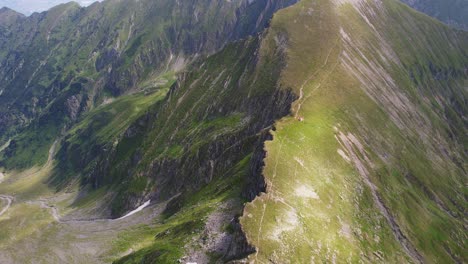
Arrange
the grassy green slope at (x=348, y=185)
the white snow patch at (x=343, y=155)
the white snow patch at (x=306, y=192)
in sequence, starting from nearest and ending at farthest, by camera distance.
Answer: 1. the grassy green slope at (x=348, y=185)
2. the white snow patch at (x=306, y=192)
3. the white snow patch at (x=343, y=155)

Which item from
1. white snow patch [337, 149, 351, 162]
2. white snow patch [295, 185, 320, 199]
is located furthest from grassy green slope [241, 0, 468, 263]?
white snow patch [337, 149, 351, 162]

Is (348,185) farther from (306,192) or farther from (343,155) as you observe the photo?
(306,192)

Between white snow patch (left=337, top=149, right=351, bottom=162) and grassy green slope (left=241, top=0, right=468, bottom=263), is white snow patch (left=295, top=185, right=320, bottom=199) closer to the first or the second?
grassy green slope (left=241, top=0, right=468, bottom=263)

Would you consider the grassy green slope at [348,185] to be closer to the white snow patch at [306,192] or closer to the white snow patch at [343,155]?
the white snow patch at [306,192]

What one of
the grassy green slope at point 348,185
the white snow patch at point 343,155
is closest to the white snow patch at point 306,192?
the grassy green slope at point 348,185

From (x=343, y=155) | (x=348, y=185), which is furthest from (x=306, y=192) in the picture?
(x=343, y=155)

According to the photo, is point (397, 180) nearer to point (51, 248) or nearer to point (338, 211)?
point (338, 211)

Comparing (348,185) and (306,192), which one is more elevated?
(306,192)

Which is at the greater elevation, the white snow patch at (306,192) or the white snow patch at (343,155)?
the white snow patch at (306,192)

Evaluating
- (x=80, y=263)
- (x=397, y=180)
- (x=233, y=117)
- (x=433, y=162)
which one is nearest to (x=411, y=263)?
(x=397, y=180)
